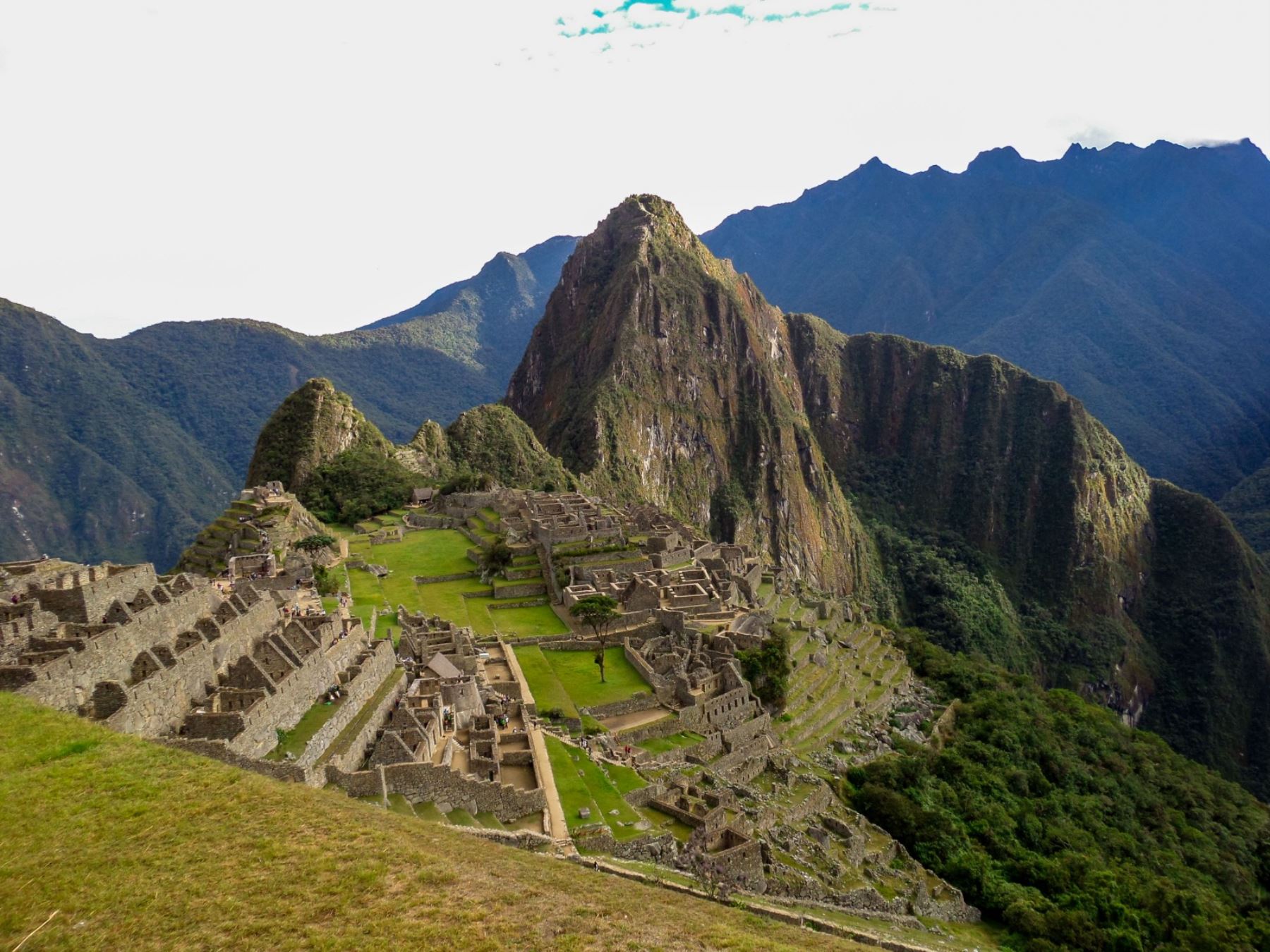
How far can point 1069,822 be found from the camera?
132 feet

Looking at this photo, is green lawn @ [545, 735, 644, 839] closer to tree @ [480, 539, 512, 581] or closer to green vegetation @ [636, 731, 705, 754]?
green vegetation @ [636, 731, 705, 754]

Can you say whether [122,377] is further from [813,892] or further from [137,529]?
[813,892]

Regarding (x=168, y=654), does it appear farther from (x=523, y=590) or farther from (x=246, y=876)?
(x=523, y=590)

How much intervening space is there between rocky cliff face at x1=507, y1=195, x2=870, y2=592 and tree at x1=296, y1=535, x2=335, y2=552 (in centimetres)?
9083

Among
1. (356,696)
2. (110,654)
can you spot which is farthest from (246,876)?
(356,696)

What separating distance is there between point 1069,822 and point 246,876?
42.1m

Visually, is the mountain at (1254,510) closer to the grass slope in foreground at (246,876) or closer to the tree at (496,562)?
the tree at (496,562)

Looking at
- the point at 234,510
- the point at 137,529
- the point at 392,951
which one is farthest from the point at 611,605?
the point at 137,529

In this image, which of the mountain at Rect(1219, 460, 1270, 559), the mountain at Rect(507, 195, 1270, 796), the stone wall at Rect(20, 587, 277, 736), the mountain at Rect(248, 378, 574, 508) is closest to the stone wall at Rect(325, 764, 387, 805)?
the stone wall at Rect(20, 587, 277, 736)

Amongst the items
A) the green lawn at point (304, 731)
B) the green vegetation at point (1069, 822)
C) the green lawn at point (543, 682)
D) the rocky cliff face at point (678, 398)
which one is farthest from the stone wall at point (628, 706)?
the rocky cliff face at point (678, 398)

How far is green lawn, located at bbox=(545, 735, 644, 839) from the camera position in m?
20.7

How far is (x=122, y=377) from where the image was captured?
10856 centimetres

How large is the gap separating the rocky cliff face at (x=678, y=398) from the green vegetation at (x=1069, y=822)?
294 ft

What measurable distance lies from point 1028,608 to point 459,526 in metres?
134
